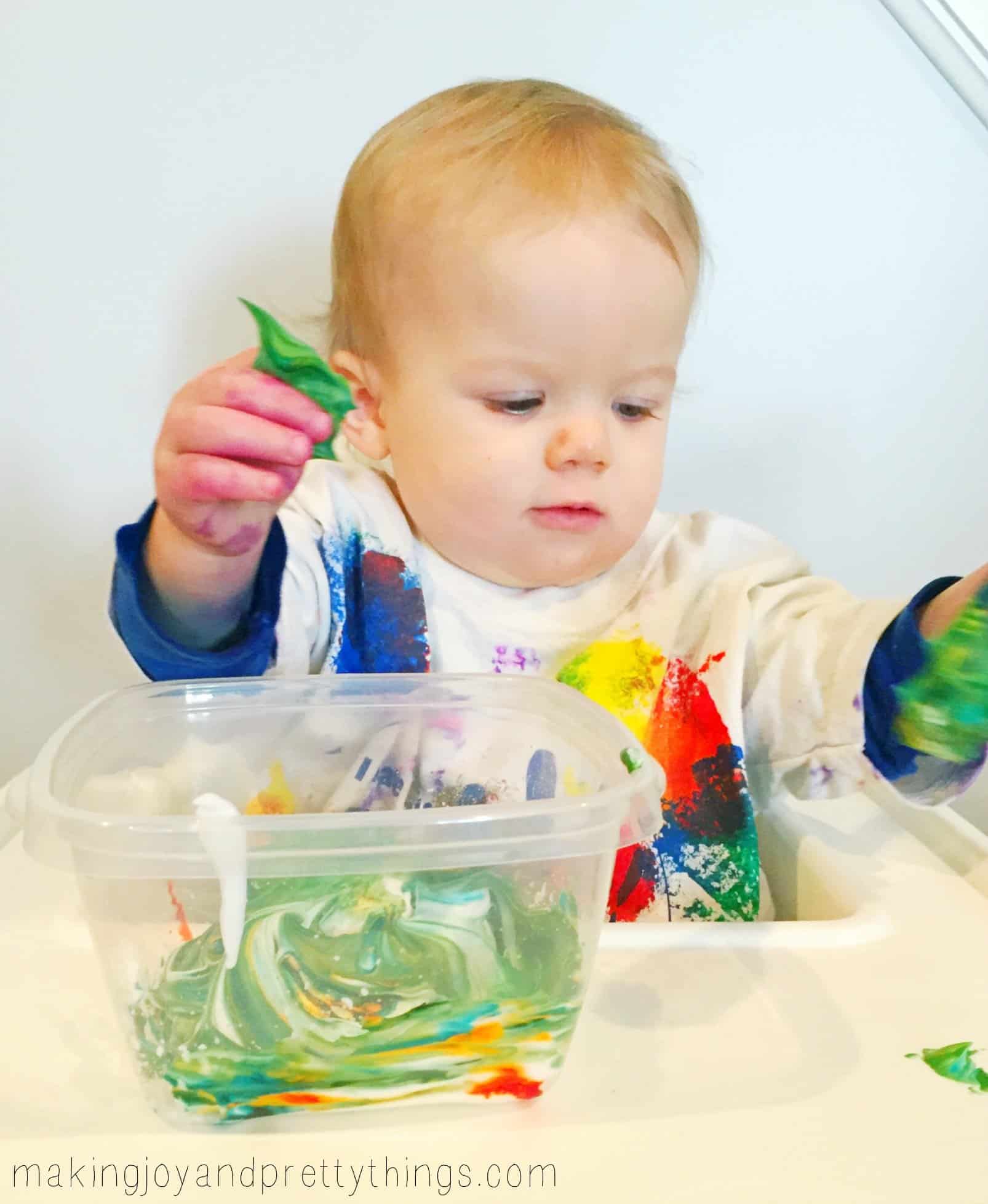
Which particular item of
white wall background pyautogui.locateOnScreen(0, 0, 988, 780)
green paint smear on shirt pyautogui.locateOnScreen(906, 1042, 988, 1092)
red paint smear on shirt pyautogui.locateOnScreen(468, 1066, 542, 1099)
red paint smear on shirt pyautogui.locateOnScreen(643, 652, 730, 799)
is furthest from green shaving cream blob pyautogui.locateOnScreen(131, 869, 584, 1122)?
white wall background pyautogui.locateOnScreen(0, 0, 988, 780)

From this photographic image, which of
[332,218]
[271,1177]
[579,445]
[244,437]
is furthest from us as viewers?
[332,218]

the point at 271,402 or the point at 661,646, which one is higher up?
the point at 271,402

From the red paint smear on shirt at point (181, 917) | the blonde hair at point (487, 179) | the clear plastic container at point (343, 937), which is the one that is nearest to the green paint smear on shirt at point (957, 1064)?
the clear plastic container at point (343, 937)

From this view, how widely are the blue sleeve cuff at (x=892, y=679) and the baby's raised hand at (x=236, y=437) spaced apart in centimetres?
32

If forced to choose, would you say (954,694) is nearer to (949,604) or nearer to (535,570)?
(949,604)

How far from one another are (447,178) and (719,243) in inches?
12.4

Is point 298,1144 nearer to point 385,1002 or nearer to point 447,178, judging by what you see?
point 385,1002

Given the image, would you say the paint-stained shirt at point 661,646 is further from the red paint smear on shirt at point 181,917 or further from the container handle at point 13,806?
the red paint smear on shirt at point 181,917

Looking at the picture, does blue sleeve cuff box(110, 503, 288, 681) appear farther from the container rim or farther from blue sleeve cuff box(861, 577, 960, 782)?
blue sleeve cuff box(861, 577, 960, 782)

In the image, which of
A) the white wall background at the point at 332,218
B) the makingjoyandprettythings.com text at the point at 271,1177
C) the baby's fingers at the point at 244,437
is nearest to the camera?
the makingjoyandprettythings.com text at the point at 271,1177

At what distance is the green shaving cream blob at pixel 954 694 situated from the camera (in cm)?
51

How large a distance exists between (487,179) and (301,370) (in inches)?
7.0

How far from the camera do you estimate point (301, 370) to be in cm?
48

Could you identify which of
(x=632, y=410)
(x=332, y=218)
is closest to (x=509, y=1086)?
(x=632, y=410)
